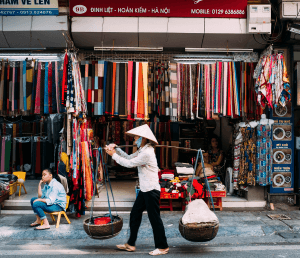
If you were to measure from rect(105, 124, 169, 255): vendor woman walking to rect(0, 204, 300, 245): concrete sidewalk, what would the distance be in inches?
24.8

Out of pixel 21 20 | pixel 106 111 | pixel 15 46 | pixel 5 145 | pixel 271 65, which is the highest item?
pixel 21 20

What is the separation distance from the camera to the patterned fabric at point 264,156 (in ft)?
20.8

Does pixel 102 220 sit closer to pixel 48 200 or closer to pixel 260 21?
pixel 48 200

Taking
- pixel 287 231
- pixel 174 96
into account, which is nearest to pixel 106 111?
pixel 174 96

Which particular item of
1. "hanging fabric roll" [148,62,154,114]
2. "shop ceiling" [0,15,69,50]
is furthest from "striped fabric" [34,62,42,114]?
"hanging fabric roll" [148,62,154,114]

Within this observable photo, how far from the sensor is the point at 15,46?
256 inches

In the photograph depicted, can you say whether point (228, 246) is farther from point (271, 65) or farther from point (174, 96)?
point (271, 65)

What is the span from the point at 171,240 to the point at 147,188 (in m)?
1.22

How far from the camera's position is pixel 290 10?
5965 mm

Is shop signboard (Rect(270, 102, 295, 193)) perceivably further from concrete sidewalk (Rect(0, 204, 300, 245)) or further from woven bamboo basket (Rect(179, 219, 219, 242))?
woven bamboo basket (Rect(179, 219, 219, 242))

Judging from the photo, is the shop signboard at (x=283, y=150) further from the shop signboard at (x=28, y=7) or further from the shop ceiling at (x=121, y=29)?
the shop signboard at (x=28, y=7)

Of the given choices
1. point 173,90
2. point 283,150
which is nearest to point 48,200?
point 173,90

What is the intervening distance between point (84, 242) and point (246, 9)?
5.63 meters

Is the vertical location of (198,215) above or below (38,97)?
below
